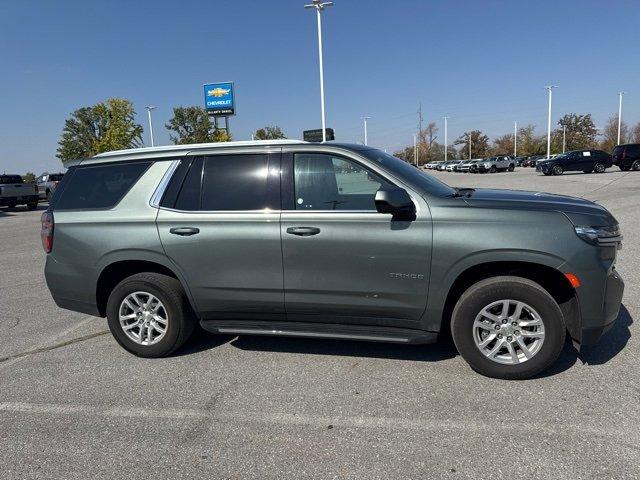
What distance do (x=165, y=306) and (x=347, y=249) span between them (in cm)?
174

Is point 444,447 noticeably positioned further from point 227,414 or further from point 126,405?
point 126,405

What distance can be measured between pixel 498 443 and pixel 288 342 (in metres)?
2.16

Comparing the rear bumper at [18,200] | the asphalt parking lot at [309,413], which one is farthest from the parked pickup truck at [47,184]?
the asphalt parking lot at [309,413]

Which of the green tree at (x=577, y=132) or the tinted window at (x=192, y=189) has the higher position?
the green tree at (x=577, y=132)

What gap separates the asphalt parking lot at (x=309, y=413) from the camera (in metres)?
2.63

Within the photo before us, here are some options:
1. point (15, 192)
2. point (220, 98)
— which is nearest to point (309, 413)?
point (15, 192)

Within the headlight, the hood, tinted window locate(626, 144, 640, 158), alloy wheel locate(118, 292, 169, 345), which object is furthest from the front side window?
tinted window locate(626, 144, 640, 158)

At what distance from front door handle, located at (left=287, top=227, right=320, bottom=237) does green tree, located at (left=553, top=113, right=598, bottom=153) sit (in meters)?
92.1

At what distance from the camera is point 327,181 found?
3791 millimetres

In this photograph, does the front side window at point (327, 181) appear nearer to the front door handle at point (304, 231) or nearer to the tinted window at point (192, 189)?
the front door handle at point (304, 231)

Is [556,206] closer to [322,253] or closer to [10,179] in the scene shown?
[322,253]

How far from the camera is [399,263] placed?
346 centimetres

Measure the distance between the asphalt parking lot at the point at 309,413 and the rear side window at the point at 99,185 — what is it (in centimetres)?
143

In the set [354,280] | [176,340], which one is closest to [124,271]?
[176,340]
